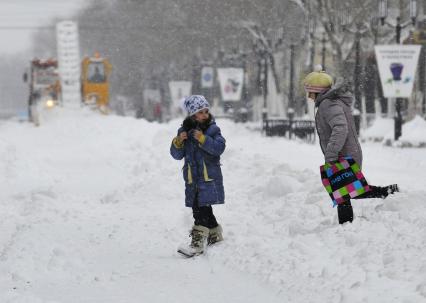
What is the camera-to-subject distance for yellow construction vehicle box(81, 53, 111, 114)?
4112cm

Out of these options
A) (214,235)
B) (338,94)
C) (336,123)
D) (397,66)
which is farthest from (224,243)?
(397,66)

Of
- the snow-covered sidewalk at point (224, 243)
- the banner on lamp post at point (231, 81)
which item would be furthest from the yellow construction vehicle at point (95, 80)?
the snow-covered sidewalk at point (224, 243)

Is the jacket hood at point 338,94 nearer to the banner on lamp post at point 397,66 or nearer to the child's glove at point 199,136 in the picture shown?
the child's glove at point 199,136

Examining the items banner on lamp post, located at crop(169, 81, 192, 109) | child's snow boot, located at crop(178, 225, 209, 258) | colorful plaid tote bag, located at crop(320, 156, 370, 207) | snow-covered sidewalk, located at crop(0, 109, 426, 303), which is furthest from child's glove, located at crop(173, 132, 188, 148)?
banner on lamp post, located at crop(169, 81, 192, 109)

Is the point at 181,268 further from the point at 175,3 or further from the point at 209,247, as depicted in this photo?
the point at 175,3

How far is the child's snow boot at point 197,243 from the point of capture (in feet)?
24.9

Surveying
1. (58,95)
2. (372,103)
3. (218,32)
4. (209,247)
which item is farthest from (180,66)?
(209,247)

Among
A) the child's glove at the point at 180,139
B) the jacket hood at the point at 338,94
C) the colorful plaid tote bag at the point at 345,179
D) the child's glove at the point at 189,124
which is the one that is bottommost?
the colorful plaid tote bag at the point at 345,179

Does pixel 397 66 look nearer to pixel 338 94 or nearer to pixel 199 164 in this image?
pixel 338 94

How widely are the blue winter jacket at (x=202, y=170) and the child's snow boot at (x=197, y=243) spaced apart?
0.22 m

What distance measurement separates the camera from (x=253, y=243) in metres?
7.60

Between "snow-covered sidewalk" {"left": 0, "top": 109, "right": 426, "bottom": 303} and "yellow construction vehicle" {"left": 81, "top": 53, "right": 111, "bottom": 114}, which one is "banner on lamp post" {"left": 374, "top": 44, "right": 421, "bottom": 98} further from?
"yellow construction vehicle" {"left": 81, "top": 53, "right": 111, "bottom": 114}

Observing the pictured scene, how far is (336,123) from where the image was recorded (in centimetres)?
748

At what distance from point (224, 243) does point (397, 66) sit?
1530 cm
